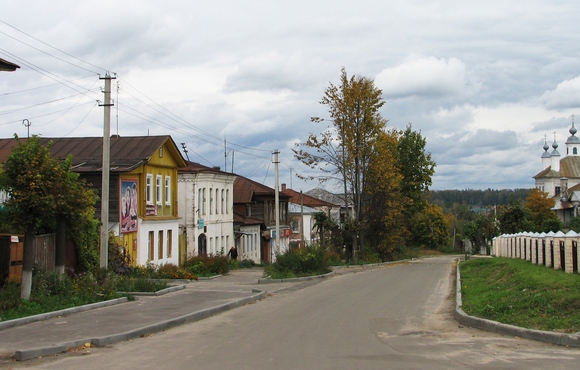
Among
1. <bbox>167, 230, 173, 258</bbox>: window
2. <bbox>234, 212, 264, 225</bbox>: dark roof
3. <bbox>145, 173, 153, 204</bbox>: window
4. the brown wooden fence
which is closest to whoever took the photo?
the brown wooden fence

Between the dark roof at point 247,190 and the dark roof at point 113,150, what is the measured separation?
2003cm

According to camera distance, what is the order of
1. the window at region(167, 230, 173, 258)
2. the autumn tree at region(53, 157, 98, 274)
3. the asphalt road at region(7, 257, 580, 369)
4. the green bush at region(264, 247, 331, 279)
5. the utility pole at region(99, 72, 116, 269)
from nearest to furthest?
the asphalt road at region(7, 257, 580, 369), the autumn tree at region(53, 157, 98, 274), the utility pole at region(99, 72, 116, 269), the green bush at region(264, 247, 331, 279), the window at region(167, 230, 173, 258)

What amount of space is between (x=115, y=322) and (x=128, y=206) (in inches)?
714

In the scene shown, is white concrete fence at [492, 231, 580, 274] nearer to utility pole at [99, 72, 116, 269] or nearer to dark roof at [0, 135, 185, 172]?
utility pole at [99, 72, 116, 269]

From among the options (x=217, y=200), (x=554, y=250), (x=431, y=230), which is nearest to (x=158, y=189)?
(x=217, y=200)

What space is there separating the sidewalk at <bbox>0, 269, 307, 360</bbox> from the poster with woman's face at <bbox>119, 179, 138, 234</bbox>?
10332mm

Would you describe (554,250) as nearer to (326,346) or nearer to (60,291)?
(326,346)

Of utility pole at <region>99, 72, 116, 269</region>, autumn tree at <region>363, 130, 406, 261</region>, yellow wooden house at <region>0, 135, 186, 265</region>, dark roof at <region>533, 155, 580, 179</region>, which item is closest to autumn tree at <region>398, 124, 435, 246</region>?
autumn tree at <region>363, 130, 406, 261</region>

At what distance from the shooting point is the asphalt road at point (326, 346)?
990 centimetres

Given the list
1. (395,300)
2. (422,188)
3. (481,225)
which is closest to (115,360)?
(395,300)

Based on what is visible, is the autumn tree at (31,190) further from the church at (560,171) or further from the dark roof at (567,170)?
the dark roof at (567,170)

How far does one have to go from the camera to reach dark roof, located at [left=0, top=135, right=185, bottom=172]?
33406 mm

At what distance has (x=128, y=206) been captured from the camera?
3244 centimetres

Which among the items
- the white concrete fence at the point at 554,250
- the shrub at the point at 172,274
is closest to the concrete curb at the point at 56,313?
the shrub at the point at 172,274
